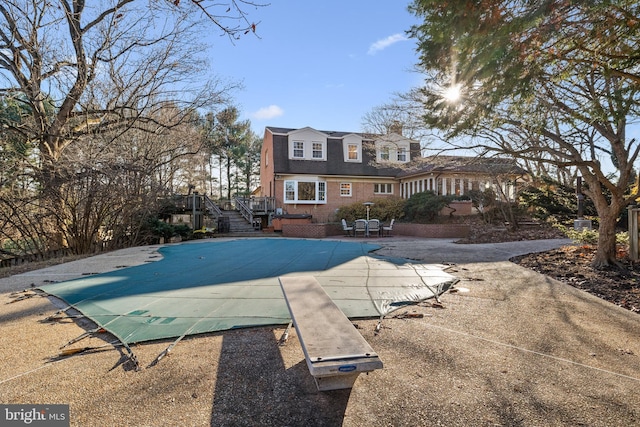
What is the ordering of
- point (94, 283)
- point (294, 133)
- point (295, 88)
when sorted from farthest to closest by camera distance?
point (294, 133), point (295, 88), point (94, 283)

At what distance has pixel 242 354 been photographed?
306 centimetres

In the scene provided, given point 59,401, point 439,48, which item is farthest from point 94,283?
point 439,48

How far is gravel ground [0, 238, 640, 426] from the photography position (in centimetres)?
216

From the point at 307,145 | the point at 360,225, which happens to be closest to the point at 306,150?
the point at 307,145

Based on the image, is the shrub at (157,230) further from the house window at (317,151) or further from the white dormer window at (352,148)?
the white dormer window at (352,148)

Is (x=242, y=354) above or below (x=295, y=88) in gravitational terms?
below

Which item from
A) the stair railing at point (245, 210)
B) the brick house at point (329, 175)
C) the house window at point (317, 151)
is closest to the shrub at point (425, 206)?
the brick house at point (329, 175)

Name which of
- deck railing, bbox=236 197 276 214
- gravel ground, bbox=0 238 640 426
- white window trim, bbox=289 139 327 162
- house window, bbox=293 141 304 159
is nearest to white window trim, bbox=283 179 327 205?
deck railing, bbox=236 197 276 214

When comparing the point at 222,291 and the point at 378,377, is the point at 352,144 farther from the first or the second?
the point at 378,377

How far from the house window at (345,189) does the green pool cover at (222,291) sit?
1354 cm

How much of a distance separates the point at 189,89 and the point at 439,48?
9764mm

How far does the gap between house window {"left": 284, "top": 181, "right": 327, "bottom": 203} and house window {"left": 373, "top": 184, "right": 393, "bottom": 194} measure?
3.73m

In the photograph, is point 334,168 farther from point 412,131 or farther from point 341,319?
point 341,319

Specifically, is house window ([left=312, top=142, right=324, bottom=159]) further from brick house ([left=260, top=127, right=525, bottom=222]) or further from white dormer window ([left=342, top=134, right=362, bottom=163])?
white dormer window ([left=342, top=134, right=362, bottom=163])
